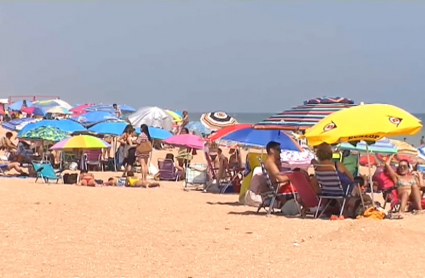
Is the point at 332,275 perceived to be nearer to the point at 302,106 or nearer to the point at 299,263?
the point at 299,263

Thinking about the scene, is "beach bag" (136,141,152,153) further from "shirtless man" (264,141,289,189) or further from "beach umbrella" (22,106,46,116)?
"beach umbrella" (22,106,46,116)

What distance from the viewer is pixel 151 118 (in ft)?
65.4

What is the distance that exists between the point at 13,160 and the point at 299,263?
12041mm

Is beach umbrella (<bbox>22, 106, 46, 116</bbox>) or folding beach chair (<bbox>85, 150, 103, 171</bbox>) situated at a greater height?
folding beach chair (<bbox>85, 150, 103, 171</bbox>)

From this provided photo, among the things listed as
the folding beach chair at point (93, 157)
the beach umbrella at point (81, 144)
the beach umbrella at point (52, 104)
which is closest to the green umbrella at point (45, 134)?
the folding beach chair at point (93, 157)

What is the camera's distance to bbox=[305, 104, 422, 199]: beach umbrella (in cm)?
800

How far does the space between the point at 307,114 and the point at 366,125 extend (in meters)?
1.74

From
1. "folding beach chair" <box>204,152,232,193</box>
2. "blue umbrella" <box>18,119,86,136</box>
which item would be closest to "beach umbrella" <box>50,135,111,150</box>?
→ "blue umbrella" <box>18,119,86,136</box>

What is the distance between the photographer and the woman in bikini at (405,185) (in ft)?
30.3

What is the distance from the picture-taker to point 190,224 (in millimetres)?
7883

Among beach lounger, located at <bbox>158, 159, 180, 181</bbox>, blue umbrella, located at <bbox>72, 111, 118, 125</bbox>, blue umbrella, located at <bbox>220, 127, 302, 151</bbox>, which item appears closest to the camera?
A: blue umbrella, located at <bbox>220, 127, 302, 151</bbox>

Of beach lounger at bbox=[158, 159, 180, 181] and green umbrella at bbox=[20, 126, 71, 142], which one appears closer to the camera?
beach lounger at bbox=[158, 159, 180, 181]

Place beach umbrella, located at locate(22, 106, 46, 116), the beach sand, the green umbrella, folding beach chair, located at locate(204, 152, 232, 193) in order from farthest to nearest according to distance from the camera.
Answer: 1. beach umbrella, located at locate(22, 106, 46, 116)
2. the green umbrella
3. folding beach chair, located at locate(204, 152, 232, 193)
4. the beach sand

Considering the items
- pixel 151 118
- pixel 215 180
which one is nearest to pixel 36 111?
pixel 151 118
